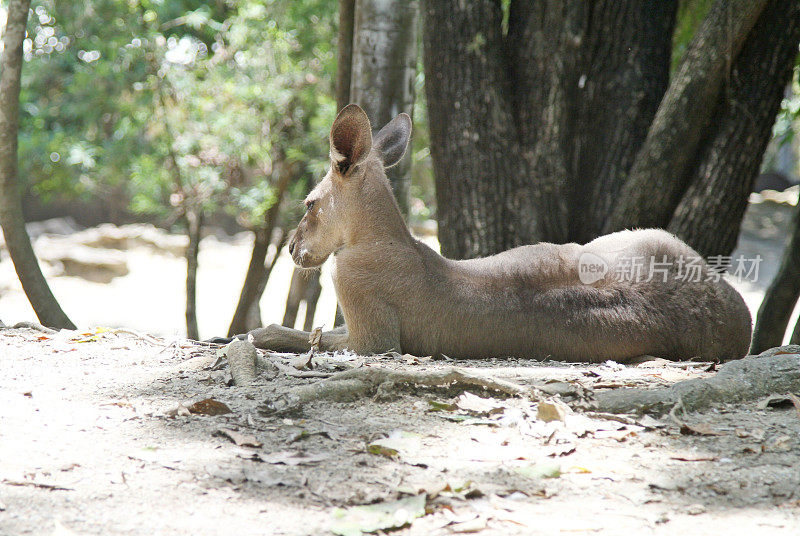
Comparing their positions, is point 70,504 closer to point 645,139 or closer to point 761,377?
point 761,377

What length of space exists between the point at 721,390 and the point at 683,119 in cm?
256

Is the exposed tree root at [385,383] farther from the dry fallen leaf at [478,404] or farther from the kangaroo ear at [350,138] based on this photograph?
the kangaroo ear at [350,138]

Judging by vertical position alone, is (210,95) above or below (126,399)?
above

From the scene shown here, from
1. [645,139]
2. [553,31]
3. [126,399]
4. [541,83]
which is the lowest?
[126,399]

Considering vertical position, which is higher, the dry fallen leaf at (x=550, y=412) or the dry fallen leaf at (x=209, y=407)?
the dry fallen leaf at (x=550, y=412)

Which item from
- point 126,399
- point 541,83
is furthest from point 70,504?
point 541,83

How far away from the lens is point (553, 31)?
5742 mm

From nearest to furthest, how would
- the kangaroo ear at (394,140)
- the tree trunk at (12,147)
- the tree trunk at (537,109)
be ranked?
the kangaroo ear at (394,140) → the tree trunk at (12,147) → the tree trunk at (537,109)

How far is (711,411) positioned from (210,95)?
8.41 metres

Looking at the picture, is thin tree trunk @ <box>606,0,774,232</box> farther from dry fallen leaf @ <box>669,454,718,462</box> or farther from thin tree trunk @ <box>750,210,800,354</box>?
dry fallen leaf @ <box>669,454,718,462</box>

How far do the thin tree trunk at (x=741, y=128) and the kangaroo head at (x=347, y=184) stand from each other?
208 cm

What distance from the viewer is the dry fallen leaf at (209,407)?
321cm

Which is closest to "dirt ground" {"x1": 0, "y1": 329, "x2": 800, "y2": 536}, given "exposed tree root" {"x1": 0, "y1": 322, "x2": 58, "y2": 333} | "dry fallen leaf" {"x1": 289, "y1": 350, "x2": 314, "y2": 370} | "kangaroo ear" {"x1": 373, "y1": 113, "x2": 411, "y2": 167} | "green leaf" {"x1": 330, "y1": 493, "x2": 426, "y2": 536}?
"green leaf" {"x1": 330, "y1": 493, "x2": 426, "y2": 536}

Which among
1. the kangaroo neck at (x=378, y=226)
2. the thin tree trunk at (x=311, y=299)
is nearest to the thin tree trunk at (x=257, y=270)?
the thin tree trunk at (x=311, y=299)
